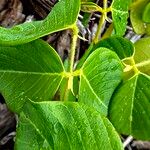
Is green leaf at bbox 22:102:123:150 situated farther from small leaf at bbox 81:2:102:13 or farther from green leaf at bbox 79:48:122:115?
small leaf at bbox 81:2:102:13

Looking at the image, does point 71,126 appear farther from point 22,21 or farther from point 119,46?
point 22,21

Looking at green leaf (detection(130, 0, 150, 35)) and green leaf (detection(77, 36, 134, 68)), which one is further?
green leaf (detection(130, 0, 150, 35))

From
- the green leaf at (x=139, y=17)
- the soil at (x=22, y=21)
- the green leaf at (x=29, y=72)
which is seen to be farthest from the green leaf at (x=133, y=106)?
the soil at (x=22, y=21)

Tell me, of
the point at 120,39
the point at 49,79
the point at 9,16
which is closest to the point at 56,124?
the point at 49,79

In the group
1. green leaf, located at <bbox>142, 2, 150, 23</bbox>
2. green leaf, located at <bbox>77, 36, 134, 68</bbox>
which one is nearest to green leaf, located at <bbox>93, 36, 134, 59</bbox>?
green leaf, located at <bbox>77, 36, 134, 68</bbox>

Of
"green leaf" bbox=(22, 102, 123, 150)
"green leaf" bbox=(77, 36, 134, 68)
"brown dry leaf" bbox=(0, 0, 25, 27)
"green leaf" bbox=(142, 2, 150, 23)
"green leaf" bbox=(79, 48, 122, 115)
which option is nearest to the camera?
"green leaf" bbox=(22, 102, 123, 150)

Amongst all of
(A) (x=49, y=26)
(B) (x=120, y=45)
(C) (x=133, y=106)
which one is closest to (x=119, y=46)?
(B) (x=120, y=45)

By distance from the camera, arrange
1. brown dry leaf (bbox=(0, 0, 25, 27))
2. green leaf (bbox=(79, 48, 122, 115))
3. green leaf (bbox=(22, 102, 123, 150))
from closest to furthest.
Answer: green leaf (bbox=(22, 102, 123, 150)), green leaf (bbox=(79, 48, 122, 115)), brown dry leaf (bbox=(0, 0, 25, 27))
